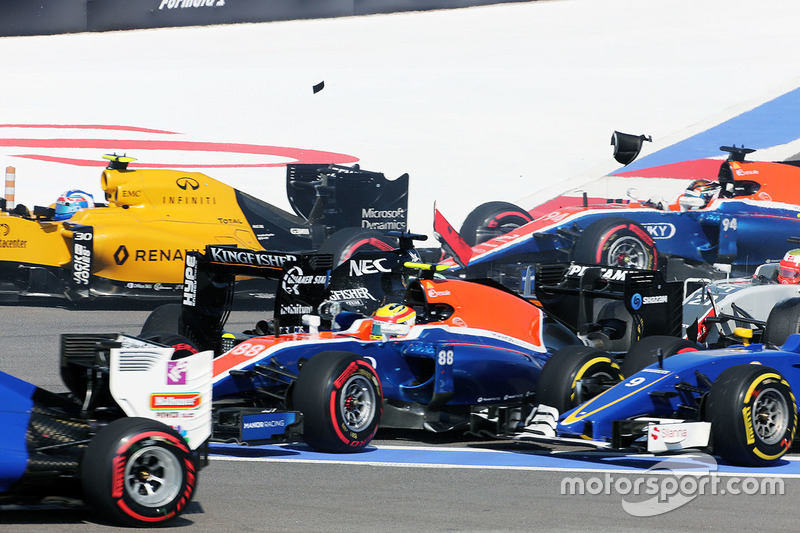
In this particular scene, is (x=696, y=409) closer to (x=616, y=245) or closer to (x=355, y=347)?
(x=355, y=347)

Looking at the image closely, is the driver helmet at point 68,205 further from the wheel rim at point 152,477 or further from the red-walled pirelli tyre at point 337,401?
the wheel rim at point 152,477

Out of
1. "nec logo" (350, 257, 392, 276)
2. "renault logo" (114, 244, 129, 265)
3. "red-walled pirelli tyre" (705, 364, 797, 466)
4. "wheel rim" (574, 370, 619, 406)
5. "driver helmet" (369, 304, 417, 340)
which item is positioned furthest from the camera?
"renault logo" (114, 244, 129, 265)

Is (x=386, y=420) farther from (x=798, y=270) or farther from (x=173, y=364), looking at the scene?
(x=798, y=270)

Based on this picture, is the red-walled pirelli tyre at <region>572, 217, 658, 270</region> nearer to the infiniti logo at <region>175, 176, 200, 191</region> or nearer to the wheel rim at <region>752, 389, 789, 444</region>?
the infiniti logo at <region>175, 176, 200, 191</region>

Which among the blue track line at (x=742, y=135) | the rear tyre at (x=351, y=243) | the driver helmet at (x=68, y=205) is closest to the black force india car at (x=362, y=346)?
the rear tyre at (x=351, y=243)

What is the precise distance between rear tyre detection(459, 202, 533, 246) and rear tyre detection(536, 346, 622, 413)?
30.4 feet

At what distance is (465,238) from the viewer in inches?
736

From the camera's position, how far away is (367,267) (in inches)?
432

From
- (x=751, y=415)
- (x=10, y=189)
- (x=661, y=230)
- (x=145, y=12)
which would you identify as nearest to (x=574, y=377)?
(x=751, y=415)

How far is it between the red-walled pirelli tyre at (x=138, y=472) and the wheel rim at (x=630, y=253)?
1069cm

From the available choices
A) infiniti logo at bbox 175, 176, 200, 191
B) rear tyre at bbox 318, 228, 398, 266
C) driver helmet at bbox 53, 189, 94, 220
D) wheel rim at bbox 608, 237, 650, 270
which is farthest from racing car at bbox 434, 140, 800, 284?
driver helmet at bbox 53, 189, 94, 220

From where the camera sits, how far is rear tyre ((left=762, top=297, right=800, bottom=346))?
10.4 m

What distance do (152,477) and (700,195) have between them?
13268 millimetres

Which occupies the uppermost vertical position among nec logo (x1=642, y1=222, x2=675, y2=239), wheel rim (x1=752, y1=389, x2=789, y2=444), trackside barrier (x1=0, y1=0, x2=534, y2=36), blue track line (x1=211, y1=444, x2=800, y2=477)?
trackside barrier (x1=0, y1=0, x2=534, y2=36)
